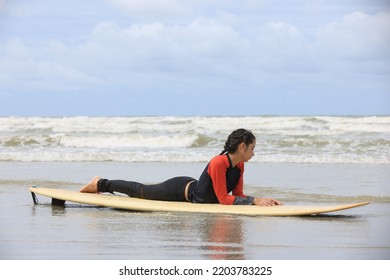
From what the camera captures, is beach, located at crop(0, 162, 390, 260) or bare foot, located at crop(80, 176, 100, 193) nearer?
beach, located at crop(0, 162, 390, 260)

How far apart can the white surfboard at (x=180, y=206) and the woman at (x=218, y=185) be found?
8cm

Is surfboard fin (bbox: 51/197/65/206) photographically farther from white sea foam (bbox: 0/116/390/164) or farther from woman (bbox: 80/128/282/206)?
white sea foam (bbox: 0/116/390/164)

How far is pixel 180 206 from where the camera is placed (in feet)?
19.2

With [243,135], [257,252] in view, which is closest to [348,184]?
[243,135]

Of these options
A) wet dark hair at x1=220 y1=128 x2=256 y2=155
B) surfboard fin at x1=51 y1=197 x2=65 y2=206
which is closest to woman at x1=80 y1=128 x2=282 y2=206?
wet dark hair at x1=220 y1=128 x2=256 y2=155

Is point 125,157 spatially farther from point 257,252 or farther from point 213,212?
point 257,252

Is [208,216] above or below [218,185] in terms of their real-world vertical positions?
below

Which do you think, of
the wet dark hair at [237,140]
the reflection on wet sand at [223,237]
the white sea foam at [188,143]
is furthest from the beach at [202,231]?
the white sea foam at [188,143]

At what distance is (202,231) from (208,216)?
26.0 inches

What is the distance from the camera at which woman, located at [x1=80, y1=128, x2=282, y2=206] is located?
5680 millimetres

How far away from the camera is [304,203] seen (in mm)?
6766

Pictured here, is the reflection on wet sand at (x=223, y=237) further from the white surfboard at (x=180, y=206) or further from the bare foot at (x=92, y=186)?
the bare foot at (x=92, y=186)

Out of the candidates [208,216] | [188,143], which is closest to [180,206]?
[208,216]

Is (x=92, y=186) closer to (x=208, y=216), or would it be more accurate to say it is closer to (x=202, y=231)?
(x=208, y=216)
